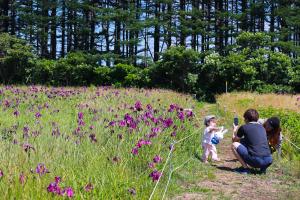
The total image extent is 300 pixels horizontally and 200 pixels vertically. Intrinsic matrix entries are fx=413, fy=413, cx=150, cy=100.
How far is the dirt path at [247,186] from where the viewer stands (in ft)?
17.0

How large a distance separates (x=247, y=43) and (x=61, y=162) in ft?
79.0

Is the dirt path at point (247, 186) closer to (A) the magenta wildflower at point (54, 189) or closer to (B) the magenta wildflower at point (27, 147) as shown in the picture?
(B) the magenta wildflower at point (27, 147)

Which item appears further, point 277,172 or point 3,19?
point 3,19

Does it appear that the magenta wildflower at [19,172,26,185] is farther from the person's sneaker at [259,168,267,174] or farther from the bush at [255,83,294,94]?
the bush at [255,83,294,94]

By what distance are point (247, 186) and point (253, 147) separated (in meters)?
0.99

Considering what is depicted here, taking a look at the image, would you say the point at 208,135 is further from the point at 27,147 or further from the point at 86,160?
the point at 27,147

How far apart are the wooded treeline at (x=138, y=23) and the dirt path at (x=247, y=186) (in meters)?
24.3

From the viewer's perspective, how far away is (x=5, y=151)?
424 cm

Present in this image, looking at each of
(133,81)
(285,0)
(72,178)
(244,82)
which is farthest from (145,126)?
(285,0)

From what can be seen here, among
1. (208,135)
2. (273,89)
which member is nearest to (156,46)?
(273,89)

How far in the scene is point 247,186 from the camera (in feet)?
18.9

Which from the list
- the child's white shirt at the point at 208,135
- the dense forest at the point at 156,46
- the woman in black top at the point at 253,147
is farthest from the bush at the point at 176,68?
the woman in black top at the point at 253,147

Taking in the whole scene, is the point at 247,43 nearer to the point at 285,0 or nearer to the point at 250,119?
the point at 285,0

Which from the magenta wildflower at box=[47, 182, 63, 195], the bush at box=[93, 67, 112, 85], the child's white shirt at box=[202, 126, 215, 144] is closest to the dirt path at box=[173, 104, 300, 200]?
the child's white shirt at box=[202, 126, 215, 144]
